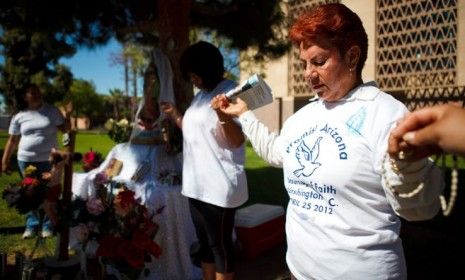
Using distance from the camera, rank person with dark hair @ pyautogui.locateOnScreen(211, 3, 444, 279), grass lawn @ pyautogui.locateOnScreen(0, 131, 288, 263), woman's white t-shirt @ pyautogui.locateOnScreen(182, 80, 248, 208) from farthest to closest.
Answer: grass lawn @ pyautogui.locateOnScreen(0, 131, 288, 263), woman's white t-shirt @ pyautogui.locateOnScreen(182, 80, 248, 208), person with dark hair @ pyautogui.locateOnScreen(211, 3, 444, 279)

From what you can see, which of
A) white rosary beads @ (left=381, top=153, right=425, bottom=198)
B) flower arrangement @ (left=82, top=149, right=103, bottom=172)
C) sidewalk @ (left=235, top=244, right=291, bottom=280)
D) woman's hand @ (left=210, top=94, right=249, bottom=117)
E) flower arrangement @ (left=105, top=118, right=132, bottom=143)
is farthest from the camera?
flower arrangement @ (left=105, top=118, right=132, bottom=143)

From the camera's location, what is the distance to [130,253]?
1.92 metres

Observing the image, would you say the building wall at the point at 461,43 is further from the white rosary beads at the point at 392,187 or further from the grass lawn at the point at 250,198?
the white rosary beads at the point at 392,187

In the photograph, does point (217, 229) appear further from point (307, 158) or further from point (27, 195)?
point (307, 158)

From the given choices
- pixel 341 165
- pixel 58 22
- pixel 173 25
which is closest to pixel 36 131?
pixel 58 22

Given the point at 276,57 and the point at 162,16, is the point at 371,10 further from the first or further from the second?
the point at 162,16

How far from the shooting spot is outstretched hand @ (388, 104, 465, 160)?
0.63 m

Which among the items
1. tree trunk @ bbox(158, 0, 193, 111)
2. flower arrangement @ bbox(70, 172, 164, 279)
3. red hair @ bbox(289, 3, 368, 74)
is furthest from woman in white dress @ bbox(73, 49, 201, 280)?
red hair @ bbox(289, 3, 368, 74)

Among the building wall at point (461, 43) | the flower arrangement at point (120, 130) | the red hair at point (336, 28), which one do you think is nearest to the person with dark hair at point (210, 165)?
the red hair at point (336, 28)

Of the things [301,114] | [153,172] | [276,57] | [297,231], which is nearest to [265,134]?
[301,114]

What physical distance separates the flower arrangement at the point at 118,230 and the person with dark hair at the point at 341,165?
0.92 metres

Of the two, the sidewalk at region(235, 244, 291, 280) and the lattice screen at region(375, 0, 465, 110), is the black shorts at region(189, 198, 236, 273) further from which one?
the lattice screen at region(375, 0, 465, 110)

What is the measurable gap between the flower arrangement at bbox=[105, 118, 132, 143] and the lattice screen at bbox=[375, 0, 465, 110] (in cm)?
918

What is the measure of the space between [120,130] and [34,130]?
995 millimetres
